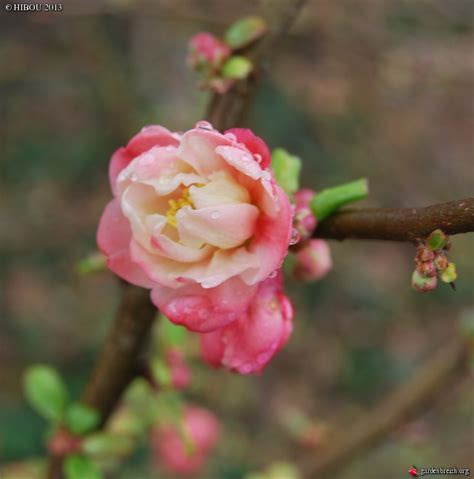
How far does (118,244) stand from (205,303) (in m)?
0.14

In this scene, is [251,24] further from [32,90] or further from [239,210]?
[32,90]

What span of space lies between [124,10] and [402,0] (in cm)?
109

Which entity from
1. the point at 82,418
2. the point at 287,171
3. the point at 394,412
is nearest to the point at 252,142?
the point at 287,171

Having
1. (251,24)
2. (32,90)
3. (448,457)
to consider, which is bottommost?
(448,457)

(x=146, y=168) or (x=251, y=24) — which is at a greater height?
(x=251, y=24)

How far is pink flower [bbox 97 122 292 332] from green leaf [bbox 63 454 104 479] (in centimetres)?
44

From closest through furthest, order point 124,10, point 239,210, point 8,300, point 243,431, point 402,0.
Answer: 1. point 239,210
2. point 124,10
3. point 402,0
4. point 243,431
5. point 8,300

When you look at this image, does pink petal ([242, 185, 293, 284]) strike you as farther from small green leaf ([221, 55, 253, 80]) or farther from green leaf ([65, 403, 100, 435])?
green leaf ([65, 403, 100, 435])

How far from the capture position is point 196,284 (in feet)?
2.55

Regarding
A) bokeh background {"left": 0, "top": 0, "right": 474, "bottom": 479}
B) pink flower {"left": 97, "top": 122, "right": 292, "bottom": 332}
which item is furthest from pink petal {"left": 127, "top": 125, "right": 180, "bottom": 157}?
bokeh background {"left": 0, "top": 0, "right": 474, "bottom": 479}

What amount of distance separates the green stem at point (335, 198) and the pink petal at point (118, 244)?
0.22 meters

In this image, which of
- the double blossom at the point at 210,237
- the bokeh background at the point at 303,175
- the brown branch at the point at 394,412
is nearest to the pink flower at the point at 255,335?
the double blossom at the point at 210,237

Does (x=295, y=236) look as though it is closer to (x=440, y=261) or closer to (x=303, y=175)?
(x=440, y=261)

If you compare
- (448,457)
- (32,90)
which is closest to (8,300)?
(32,90)
